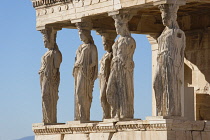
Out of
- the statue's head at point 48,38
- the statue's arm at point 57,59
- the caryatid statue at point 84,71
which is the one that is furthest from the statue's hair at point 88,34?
the statue's head at point 48,38

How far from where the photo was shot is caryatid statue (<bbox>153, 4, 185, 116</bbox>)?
96.6 feet

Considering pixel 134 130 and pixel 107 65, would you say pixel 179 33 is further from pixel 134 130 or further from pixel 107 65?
pixel 107 65

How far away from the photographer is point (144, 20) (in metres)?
35.5

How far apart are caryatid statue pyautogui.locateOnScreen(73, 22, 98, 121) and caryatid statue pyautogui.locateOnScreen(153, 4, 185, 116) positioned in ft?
11.9

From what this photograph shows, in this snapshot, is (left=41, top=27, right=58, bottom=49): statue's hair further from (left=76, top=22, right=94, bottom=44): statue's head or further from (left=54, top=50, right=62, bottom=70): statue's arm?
(left=76, top=22, right=94, bottom=44): statue's head

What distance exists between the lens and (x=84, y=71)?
1291 inches

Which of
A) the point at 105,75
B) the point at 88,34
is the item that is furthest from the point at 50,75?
the point at 88,34

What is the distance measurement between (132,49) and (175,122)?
297 centimetres

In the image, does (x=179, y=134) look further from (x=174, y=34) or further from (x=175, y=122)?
(x=174, y=34)

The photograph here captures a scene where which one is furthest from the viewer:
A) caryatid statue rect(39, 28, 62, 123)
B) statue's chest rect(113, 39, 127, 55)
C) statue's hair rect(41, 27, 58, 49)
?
statue's hair rect(41, 27, 58, 49)

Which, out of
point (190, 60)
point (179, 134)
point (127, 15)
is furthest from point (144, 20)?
point (179, 134)

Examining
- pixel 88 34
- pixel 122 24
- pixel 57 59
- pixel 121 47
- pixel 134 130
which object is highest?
pixel 122 24

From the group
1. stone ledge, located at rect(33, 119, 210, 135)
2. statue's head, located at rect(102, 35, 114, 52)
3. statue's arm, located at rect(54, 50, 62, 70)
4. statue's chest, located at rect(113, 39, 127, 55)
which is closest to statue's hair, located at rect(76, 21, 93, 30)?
statue's head, located at rect(102, 35, 114, 52)

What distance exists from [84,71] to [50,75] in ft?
6.69
